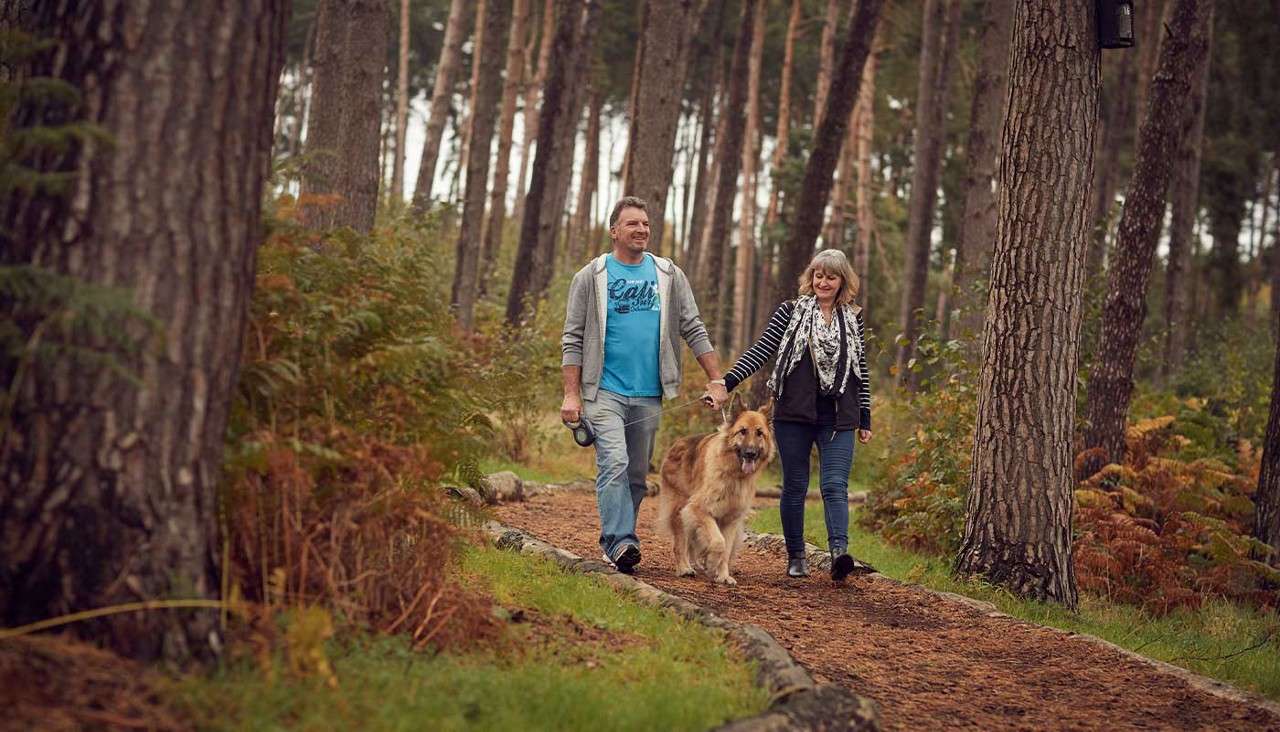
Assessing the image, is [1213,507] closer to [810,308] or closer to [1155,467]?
[1155,467]

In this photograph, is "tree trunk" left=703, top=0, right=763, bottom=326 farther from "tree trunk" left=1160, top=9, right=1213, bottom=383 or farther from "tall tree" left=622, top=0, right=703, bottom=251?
"tree trunk" left=1160, top=9, right=1213, bottom=383

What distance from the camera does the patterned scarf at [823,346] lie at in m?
7.87

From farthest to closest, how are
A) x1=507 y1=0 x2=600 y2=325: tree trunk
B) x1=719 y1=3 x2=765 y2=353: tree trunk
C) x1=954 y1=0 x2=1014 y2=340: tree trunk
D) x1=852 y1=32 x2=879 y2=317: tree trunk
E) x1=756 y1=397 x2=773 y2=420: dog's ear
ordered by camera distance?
x1=719 y1=3 x2=765 y2=353: tree trunk < x1=852 y1=32 x2=879 y2=317: tree trunk < x1=507 y1=0 x2=600 y2=325: tree trunk < x1=954 y1=0 x2=1014 y2=340: tree trunk < x1=756 y1=397 x2=773 y2=420: dog's ear

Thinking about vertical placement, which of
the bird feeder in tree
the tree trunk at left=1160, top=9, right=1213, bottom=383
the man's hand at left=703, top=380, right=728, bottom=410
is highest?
the tree trunk at left=1160, top=9, right=1213, bottom=383

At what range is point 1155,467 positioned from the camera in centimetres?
1166

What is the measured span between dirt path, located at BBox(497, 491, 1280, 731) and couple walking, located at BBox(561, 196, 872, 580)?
556 mm

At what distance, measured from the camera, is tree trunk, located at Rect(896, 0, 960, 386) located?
66.8 ft

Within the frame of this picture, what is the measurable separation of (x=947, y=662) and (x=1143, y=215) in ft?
22.5

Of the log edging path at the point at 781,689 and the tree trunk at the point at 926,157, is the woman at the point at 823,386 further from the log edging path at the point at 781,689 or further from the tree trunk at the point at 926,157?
the tree trunk at the point at 926,157

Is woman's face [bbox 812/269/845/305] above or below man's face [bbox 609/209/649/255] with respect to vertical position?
below

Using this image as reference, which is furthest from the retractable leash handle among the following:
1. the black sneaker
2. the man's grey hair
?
the man's grey hair

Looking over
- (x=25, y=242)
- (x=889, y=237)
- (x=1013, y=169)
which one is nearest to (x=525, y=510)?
(x=1013, y=169)

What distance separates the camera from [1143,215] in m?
11.4

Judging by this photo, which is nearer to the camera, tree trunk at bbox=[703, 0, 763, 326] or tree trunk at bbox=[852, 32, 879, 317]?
tree trunk at bbox=[703, 0, 763, 326]
